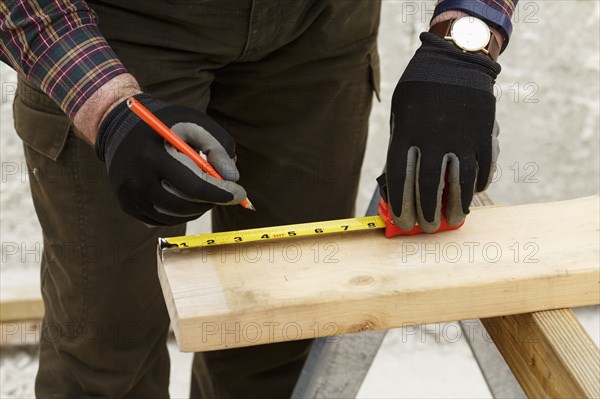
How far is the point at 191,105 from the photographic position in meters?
1.34

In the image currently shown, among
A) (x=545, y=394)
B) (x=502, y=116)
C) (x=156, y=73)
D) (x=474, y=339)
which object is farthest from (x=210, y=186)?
(x=502, y=116)

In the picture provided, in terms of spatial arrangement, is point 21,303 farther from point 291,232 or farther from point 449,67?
point 449,67

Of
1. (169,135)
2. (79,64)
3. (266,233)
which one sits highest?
(79,64)

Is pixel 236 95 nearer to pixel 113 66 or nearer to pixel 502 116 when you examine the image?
pixel 113 66

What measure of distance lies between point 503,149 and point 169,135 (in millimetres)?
1529

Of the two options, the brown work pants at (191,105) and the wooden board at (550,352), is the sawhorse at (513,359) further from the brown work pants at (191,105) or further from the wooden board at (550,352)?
the brown work pants at (191,105)

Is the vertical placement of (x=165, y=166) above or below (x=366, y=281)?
above

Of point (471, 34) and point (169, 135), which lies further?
point (471, 34)

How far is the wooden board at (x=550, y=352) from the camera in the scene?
0.86 m

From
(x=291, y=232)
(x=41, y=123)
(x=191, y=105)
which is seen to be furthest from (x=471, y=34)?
(x=41, y=123)

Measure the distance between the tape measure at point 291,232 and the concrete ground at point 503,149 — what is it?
1.15 m

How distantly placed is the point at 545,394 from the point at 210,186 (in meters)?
0.48

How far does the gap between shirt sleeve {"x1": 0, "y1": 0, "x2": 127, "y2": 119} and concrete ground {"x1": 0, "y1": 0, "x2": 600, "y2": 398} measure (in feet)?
3.15

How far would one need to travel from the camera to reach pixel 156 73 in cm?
128
